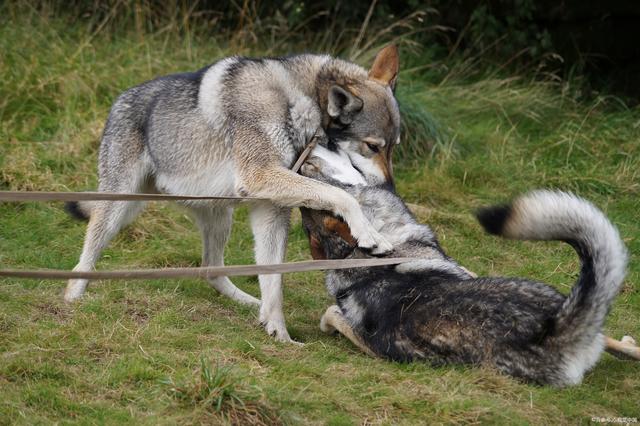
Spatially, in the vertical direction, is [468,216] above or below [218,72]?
below

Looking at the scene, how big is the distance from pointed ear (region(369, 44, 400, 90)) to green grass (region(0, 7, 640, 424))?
151cm

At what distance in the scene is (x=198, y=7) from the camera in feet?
34.2

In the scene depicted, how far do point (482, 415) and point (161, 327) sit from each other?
1.85 m

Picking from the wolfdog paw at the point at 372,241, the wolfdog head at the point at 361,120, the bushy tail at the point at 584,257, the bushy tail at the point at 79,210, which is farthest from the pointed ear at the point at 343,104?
the bushy tail at the point at 79,210

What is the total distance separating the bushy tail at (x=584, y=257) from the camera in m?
3.83

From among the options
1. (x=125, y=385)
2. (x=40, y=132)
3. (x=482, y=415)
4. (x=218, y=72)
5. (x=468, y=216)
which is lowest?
(x=40, y=132)

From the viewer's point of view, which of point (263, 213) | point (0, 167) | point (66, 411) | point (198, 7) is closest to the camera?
point (66, 411)

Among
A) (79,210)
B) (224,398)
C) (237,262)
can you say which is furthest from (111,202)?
(224,398)

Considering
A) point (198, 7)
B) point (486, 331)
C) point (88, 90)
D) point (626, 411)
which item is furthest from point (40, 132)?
point (626, 411)

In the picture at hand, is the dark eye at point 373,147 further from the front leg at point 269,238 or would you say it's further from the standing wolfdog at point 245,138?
the front leg at point 269,238

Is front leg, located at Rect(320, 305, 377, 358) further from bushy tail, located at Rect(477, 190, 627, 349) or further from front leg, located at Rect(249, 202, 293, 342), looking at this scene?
bushy tail, located at Rect(477, 190, 627, 349)

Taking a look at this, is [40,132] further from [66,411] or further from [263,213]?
[66,411]

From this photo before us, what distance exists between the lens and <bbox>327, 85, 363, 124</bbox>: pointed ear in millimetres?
5086

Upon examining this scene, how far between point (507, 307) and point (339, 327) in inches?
42.4
